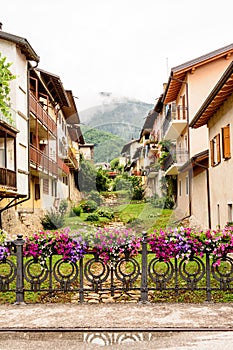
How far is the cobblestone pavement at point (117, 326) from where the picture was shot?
14.9ft

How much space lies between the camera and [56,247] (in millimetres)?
6547

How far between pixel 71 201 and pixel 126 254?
1.49 meters

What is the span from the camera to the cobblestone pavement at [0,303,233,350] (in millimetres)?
4535

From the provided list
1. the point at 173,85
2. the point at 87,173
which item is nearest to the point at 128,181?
the point at 87,173

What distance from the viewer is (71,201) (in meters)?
7.54

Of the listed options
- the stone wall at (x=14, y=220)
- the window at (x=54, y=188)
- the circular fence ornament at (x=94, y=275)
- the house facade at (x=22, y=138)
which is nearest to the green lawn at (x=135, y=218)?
the circular fence ornament at (x=94, y=275)

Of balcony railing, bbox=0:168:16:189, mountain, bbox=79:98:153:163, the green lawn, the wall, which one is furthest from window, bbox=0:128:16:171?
mountain, bbox=79:98:153:163

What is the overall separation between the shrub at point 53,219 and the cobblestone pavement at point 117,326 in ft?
6.71

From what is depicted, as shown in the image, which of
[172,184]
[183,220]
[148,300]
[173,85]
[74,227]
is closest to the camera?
[148,300]

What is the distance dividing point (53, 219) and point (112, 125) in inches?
113

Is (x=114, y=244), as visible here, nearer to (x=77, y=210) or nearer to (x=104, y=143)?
(x=77, y=210)

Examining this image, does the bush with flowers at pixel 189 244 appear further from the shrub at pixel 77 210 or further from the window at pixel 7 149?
the window at pixel 7 149

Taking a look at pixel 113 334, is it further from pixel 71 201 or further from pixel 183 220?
pixel 183 220

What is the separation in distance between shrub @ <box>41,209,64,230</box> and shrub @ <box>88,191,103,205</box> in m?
1.18
